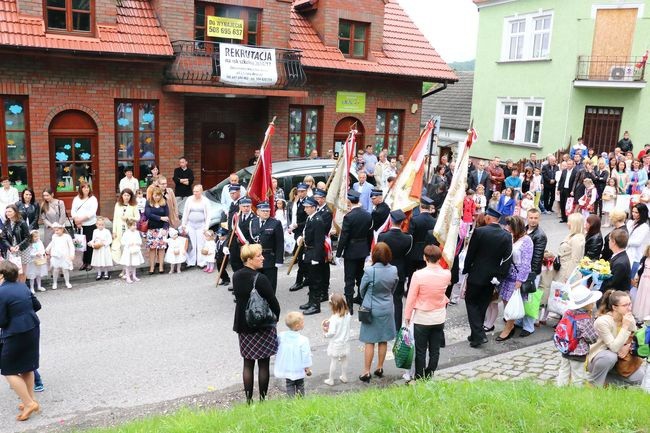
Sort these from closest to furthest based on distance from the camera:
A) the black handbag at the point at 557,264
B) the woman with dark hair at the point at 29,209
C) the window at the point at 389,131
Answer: the black handbag at the point at 557,264, the woman with dark hair at the point at 29,209, the window at the point at 389,131

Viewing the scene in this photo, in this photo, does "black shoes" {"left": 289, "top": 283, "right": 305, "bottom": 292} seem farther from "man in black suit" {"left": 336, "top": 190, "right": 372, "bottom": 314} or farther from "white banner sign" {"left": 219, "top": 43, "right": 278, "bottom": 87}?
"white banner sign" {"left": 219, "top": 43, "right": 278, "bottom": 87}

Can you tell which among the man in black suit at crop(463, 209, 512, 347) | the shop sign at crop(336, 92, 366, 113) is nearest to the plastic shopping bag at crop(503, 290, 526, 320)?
the man in black suit at crop(463, 209, 512, 347)

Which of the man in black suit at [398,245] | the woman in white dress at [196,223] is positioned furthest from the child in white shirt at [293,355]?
the woman in white dress at [196,223]

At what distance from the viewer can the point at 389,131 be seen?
2045 cm

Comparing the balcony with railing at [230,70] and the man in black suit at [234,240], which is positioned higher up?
the balcony with railing at [230,70]

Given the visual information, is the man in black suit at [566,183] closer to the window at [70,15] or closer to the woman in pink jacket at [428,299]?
the woman in pink jacket at [428,299]

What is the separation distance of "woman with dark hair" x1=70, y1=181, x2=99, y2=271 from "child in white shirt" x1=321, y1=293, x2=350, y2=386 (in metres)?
6.50

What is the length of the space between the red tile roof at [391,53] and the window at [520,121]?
23.2ft

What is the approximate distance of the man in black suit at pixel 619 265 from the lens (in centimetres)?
748

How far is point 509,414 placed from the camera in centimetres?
484

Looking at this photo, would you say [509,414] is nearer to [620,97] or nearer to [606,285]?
[606,285]

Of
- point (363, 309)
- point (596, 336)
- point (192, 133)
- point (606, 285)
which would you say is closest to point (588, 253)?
point (606, 285)

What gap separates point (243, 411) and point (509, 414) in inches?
93.0

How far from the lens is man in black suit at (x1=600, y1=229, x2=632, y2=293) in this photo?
7.48 metres
